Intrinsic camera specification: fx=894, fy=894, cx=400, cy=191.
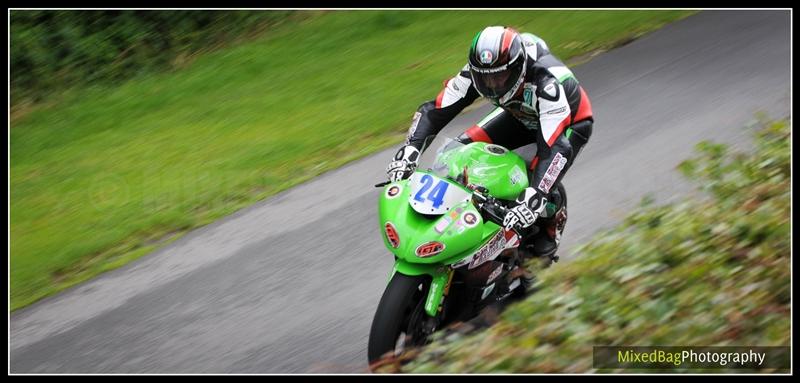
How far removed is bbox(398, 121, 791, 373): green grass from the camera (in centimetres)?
457

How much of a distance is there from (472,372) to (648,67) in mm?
6823

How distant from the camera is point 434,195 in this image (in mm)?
5305

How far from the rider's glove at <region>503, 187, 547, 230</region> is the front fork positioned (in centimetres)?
47

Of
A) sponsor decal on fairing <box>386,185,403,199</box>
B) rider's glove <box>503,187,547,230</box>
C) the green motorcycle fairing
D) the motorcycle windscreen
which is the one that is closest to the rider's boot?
the green motorcycle fairing

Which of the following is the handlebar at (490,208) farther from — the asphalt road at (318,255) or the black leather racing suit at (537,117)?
the asphalt road at (318,255)

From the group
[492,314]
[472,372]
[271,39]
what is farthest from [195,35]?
[472,372]

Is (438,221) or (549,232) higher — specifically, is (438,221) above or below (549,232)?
above

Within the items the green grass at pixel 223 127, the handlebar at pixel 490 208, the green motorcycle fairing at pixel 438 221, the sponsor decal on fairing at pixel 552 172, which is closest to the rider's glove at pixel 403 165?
the green motorcycle fairing at pixel 438 221

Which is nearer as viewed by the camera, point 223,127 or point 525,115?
point 525,115

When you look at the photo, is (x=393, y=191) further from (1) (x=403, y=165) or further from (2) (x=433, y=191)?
(1) (x=403, y=165)

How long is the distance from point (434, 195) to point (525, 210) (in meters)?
0.54

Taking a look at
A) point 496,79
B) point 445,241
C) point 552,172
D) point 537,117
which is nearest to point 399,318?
point 445,241

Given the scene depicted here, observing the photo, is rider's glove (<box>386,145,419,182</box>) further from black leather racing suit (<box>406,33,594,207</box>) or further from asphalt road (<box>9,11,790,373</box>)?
asphalt road (<box>9,11,790,373</box>)

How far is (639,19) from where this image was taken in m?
11.8
